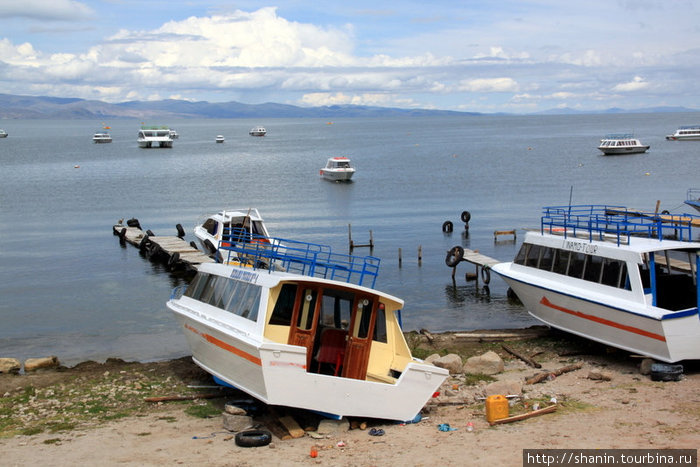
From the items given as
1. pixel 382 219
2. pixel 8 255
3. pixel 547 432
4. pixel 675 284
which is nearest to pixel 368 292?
pixel 547 432

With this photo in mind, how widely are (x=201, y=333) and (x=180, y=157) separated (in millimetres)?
110875

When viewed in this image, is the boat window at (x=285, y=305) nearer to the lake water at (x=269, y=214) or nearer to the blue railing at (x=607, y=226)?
the lake water at (x=269, y=214)

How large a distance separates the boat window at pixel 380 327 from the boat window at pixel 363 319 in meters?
0.29

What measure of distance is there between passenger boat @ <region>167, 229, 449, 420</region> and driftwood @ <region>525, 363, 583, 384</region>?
364 cm

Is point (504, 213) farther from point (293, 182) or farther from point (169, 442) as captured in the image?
point (169, 442)

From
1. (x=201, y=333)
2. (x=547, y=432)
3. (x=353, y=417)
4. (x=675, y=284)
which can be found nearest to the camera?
(x=547, y=432)

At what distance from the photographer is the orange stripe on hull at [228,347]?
13945 mm

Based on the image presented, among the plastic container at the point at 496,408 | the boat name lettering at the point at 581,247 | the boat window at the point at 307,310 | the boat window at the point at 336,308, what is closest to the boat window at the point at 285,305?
the boat window at the point at 307,310

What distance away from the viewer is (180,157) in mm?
123375

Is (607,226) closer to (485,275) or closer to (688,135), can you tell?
(485,275)

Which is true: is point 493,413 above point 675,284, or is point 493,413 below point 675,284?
below

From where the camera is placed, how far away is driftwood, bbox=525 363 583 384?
17.3 meters

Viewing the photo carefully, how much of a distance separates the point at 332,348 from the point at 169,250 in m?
23.6

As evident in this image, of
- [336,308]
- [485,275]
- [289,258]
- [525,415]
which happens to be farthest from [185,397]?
[485,275]
